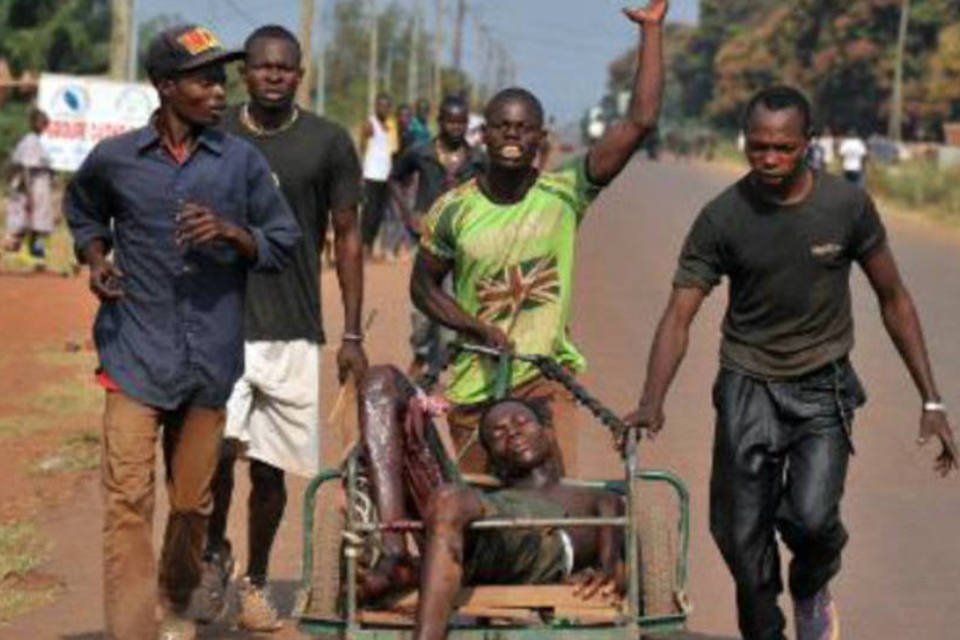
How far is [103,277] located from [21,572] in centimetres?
243

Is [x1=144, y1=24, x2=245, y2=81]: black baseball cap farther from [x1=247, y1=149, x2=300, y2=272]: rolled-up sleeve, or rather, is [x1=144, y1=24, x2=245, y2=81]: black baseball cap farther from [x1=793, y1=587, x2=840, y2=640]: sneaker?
[x1=793, y1=587, x2=840, y2=640]: sneaker

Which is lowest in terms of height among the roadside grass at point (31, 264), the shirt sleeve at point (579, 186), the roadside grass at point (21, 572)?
the roadside grass at point (31, 264)

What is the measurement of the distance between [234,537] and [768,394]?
323 centimetres

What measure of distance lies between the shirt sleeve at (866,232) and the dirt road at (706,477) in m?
1.65

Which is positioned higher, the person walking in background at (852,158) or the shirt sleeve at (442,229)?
the shirt sleeve at (442,229)

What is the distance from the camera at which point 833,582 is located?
8578 millimetres

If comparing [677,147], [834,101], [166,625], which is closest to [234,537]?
[166,625]

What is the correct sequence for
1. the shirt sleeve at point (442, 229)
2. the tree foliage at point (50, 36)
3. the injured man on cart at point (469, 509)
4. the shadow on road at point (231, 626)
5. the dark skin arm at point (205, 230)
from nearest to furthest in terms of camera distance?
the injured man on cart at point (469, 509), the dark skin arm at point (205, 230), the shirt sleeve at point (442, 229), the shadow on road at point (231, 626), the tree foliage at point (50, 36)

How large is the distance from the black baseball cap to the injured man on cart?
979 millimetres

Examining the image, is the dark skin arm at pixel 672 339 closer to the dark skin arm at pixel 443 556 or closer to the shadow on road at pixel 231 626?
the dark skin arm at pixel 443 556

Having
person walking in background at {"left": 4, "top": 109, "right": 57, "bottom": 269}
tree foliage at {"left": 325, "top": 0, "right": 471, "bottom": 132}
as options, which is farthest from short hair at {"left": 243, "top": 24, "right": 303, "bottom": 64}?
tree foliage at {"left": 325, "top": 0, "right": 471, "bottom": 132}

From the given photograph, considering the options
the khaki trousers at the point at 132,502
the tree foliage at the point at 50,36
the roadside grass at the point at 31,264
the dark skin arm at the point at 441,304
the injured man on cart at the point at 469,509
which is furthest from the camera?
the tree foliage at the point at 50,36

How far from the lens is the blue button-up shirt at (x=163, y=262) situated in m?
6.50

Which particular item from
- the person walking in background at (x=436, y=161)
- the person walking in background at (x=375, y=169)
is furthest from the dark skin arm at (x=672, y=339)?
the person walking in background at (x=375, y=169)
